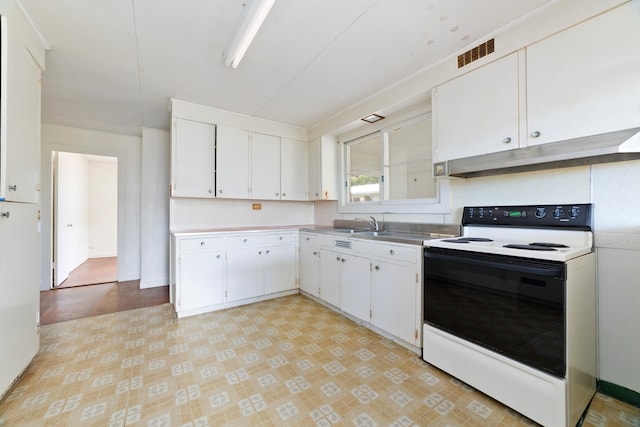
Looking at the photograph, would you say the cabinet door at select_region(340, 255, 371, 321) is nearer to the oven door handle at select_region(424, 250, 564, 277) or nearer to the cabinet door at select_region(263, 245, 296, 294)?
the oven door handle at select_region(424, 250, 564, 277)

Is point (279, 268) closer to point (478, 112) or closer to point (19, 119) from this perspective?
point (19, 119)

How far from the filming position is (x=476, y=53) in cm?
200

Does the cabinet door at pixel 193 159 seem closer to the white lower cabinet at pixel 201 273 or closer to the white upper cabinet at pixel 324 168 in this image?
the white lower cabinet at pixel 201 273

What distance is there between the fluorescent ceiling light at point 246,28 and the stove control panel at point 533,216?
2118mm

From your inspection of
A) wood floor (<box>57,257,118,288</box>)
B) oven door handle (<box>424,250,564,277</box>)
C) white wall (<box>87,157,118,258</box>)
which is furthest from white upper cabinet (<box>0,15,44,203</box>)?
white wall (<box>87,157,118,258</box>)

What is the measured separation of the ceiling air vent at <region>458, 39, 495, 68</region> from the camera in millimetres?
1915

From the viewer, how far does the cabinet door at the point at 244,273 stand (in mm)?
3104

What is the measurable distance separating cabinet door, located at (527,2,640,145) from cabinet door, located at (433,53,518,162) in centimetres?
11

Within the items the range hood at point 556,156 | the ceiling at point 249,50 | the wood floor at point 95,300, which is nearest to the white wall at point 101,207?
the wood floor at point 95,300

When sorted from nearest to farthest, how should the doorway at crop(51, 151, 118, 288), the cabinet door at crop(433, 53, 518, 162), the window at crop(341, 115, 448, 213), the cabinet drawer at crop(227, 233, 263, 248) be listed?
1. the cabinet door at crop(433, 53, 518, 162)
2. the window at crop(341, 115, 448, 213)
3. the cabinet drawer at crop(227, 233, 263, 248)
4. the doorway at crop(51, 151, 118, 288)

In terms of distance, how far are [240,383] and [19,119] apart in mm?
2252

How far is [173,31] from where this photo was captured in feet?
6.22

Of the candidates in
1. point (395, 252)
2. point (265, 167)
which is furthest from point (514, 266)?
point (265, 167)

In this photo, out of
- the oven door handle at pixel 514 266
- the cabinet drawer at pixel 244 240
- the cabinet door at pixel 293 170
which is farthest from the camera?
the cabinet door at pixel 293 170
